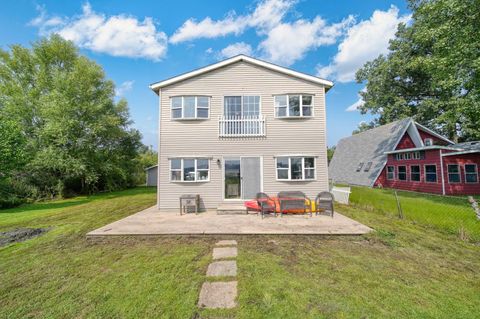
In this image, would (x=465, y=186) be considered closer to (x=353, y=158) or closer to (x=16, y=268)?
(x=353, y=158)

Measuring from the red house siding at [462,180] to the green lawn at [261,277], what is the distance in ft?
35.2

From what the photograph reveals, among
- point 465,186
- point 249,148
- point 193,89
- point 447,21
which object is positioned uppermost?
point 447,21

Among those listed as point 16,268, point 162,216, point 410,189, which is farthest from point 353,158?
point 16,268


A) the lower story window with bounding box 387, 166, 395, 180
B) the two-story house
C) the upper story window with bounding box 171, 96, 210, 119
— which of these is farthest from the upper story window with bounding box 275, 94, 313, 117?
the lower story window with bounding box 387, 166, 395, 180

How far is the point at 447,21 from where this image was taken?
36.6ft

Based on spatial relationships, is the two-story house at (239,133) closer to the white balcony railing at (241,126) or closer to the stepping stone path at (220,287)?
the white balcony railing at (241,126)

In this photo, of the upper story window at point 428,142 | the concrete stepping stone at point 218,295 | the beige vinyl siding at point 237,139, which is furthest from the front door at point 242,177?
the upper story window at point 428,142

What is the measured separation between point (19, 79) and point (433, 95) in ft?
143

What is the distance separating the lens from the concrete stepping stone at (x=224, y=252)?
4457mm

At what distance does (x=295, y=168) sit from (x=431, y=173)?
1214 centimetres

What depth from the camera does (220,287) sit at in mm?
3303

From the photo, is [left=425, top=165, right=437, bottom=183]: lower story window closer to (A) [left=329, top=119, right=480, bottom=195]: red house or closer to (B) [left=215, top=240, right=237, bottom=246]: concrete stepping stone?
(A) [left=329, top=119, right=480, bottom=195]: red house

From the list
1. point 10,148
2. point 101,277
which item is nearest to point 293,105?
point 101,277

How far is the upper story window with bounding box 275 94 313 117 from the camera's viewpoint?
967 centimetres
